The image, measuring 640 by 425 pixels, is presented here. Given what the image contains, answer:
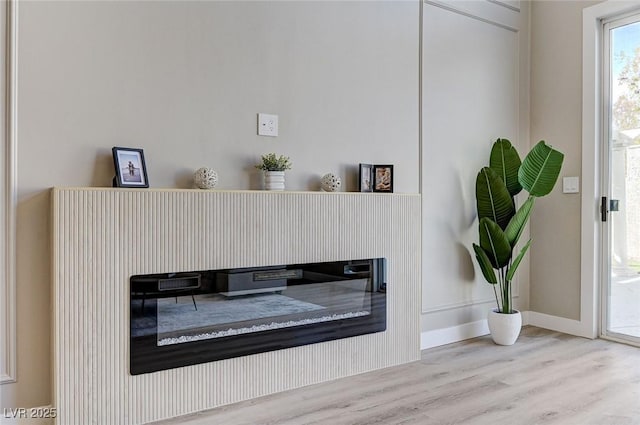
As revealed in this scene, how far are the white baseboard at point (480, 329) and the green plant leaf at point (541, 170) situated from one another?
1033mm

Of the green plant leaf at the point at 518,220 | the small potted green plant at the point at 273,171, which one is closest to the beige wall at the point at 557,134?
the green plant leaf at the point at 518,220

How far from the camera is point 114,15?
2.17 meters

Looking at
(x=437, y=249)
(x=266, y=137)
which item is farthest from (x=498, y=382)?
(x=266, y=137)

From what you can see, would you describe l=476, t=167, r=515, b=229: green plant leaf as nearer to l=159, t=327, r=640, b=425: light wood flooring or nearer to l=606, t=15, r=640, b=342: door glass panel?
l=606, t=15, r=640, b=342: door glass panel

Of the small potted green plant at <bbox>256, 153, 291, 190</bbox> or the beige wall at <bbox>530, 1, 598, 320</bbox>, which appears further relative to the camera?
the beige wall at <bbox>530, 1, 598, 320</bbox>

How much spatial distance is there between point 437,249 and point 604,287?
1.25 meters

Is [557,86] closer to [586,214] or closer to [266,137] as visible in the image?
→ [586,214]

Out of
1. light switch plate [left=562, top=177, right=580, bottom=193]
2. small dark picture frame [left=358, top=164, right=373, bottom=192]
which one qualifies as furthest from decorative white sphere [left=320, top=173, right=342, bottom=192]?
light switch plate [left=562, top=177, right=580, bottom=193]

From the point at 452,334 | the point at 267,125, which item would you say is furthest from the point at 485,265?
the point at 267,125

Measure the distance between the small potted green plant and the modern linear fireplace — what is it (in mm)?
415

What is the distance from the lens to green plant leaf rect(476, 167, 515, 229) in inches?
127

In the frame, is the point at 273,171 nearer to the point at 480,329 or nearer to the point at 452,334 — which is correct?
the point at 452,334

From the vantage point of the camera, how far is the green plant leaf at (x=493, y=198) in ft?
10.6

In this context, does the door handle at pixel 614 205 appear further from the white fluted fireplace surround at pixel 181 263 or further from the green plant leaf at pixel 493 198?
the white fluted fireplace surround at pixel 181 263
